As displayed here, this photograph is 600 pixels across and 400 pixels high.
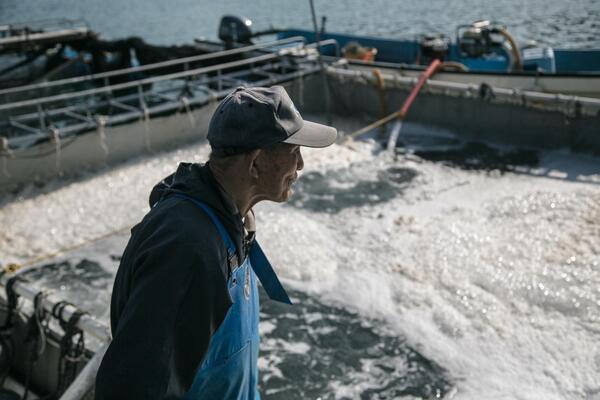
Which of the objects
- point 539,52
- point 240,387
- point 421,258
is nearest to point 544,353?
point 421,258

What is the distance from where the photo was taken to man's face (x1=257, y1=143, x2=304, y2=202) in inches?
78.0

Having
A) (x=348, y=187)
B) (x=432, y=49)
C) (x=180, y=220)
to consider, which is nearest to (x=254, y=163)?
(x=180, y=220)

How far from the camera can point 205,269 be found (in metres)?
1.69

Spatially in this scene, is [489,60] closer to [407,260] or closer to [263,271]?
[407,260]

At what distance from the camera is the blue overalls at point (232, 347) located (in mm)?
1943

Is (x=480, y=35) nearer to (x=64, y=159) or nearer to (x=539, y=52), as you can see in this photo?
(x=539, y=52)

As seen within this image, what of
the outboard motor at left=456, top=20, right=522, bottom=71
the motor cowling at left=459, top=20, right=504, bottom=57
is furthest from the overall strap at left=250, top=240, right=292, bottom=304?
the motor cowling at left=459, top=20, right=504, bottom=57

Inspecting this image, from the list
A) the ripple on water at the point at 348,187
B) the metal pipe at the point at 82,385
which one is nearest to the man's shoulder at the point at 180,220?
the metal pipe at the point at 82,385

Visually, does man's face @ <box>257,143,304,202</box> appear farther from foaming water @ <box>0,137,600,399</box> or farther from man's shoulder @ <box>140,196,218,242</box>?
foaming water @ <box>0,137,600,399</box>

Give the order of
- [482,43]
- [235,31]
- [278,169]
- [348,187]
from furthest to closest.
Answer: [235,31] → [482,43] → [348,187] → [278,169]

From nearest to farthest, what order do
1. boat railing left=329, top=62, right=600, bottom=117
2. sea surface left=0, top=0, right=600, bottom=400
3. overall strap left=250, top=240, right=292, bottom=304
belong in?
overall strap left=250, top=240, right=292, bottom=304 < sea surface left=0, top=0, right=600, bottom=400 < boat railing left=329, top=62, right=600, bottom=117

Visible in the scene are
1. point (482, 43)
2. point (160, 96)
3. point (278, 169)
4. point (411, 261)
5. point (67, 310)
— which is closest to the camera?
point (278, 169)

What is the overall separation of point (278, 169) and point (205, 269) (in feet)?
1.53

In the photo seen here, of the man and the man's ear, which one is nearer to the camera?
the man
